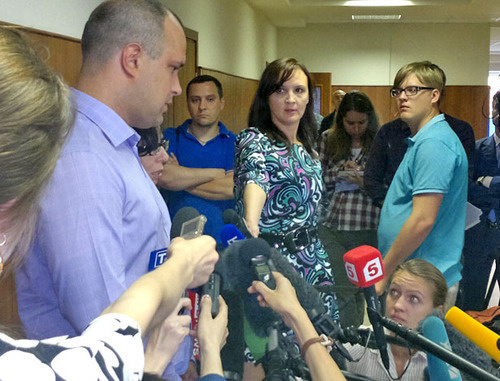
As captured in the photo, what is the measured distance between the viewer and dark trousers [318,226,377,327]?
0.71 meters

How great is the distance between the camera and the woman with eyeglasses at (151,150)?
1.26 metres

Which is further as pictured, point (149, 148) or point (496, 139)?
point (149, 148)

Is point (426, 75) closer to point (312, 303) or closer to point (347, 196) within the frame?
point (347, 196)

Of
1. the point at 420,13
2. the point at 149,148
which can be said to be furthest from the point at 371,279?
the point at 420,13

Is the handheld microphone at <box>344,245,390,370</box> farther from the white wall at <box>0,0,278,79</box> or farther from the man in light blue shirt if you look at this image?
the white wall at <box>0,0,278,79</box>

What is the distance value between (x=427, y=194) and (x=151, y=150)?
0.67m

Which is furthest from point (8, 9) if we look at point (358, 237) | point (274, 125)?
point (358, 237)

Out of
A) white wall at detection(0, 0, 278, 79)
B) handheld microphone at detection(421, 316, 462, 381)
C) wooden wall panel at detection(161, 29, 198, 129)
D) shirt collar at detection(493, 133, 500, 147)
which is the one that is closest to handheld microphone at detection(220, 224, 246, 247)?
handheld microphone at detection(421, 316, 462, 381)

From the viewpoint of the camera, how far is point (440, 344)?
61 cm

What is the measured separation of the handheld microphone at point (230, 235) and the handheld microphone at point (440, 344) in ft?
0.80

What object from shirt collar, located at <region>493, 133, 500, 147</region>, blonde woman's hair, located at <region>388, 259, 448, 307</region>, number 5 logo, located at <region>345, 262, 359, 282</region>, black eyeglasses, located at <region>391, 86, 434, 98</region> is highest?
black eyeglasses, located at <region>391, 86, 434, 98</region>

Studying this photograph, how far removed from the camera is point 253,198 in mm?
943

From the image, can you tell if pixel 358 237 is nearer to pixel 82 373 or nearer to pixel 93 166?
pixel 93 166

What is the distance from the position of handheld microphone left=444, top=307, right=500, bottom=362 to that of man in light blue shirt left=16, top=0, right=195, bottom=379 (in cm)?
32
